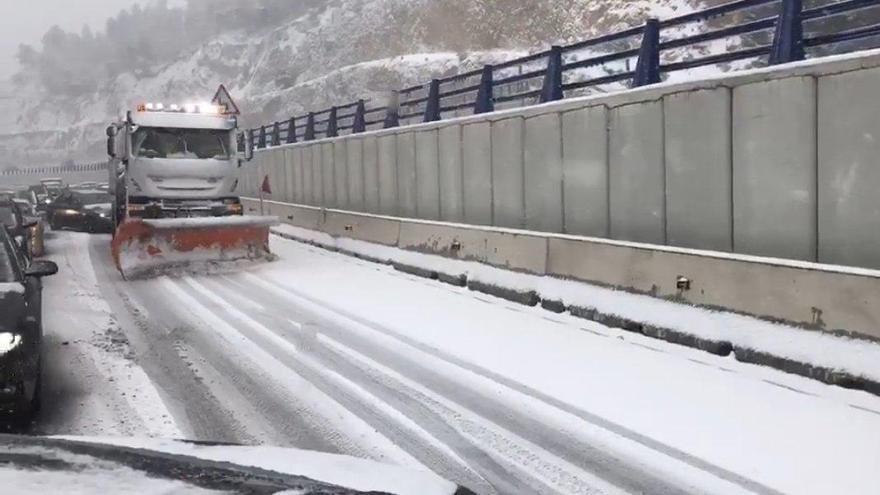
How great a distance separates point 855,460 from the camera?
493 centimetres

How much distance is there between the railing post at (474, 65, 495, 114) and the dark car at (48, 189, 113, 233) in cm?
1367

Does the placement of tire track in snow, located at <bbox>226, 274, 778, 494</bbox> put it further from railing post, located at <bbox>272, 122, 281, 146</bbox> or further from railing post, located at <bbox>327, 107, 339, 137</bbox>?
railing post, located at <bbox>272, 122, 281, 146</bbox>

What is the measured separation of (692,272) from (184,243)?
9794 mm

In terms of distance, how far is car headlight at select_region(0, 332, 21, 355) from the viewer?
5758 mm

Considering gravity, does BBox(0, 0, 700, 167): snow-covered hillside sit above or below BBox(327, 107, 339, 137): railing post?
above

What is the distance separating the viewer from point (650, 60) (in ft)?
33.9

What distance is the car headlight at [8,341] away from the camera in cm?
576

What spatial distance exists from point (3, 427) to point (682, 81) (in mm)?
7422

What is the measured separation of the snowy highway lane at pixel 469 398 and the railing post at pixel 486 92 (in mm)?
4696

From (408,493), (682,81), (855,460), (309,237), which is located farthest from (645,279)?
(309,237)

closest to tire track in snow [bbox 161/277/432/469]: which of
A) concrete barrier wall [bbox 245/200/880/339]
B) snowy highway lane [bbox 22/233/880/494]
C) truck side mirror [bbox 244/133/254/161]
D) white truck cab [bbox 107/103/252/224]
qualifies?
snowy highway lane [bbox 22/233/880/494]

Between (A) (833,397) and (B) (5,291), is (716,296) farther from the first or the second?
(B) (5,291)

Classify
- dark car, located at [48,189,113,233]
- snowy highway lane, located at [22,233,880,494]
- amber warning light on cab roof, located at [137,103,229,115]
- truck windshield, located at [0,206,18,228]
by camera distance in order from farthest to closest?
dark car, located at [48,189,113,233], amber warning light on cab roof, located at [137,103,229,115], truck windshield, located at [0,206,18,228], snowy highway lane, located at [22,233,880,494]

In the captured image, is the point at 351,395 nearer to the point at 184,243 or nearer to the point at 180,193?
the point at 184,243
